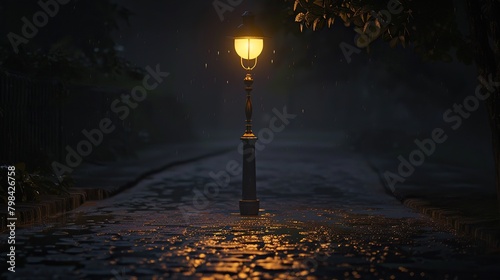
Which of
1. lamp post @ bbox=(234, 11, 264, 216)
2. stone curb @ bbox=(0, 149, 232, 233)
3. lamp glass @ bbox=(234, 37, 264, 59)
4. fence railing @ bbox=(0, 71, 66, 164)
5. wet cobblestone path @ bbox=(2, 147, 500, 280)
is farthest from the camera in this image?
fence railing @ bbox=(0, 71, 66, 164)

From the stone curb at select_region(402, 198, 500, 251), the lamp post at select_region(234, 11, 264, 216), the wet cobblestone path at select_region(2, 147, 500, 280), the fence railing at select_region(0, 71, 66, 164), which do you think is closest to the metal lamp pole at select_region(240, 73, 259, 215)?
the lamp post at select_region(234, 11, 264, 216)

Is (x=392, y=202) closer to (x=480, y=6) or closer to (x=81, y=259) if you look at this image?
(x=480, y=6)

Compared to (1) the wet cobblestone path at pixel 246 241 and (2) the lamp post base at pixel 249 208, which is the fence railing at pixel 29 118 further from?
(2) the lamp post base at pixel 249 208

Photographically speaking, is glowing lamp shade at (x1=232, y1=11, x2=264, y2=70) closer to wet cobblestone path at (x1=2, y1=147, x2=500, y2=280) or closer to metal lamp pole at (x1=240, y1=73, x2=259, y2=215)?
metal lamp pole at (x1=240, y1=73, x2=259, y2=215)

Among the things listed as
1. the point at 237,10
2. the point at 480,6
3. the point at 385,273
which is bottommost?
the point at 385,273

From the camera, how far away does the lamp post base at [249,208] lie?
777 inches

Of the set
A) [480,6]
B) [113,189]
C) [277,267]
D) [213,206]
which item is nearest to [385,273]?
[277,267]

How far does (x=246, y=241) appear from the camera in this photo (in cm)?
1502

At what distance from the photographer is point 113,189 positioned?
80.6 ft

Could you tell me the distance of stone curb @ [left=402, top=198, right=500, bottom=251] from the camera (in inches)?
582

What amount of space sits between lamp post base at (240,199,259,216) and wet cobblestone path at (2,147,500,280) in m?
0.18

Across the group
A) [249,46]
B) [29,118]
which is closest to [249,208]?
[249,46]

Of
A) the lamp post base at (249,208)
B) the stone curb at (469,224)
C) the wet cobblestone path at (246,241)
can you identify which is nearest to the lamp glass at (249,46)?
the lamp post base at (249,208)

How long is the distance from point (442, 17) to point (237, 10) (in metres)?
70.3
